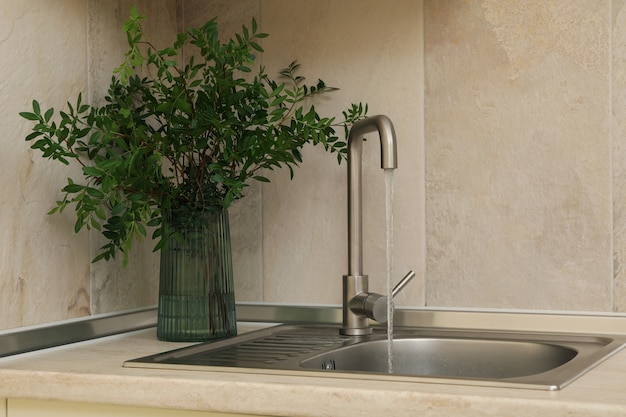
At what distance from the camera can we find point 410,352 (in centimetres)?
140

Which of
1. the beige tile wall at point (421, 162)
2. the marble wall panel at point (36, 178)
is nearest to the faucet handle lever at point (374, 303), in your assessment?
the beige tile wall at point (421, 162)

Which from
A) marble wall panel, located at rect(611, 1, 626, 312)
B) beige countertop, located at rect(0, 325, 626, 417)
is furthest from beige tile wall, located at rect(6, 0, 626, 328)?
beige countertop, located at rect(0, 325, 626, 417)

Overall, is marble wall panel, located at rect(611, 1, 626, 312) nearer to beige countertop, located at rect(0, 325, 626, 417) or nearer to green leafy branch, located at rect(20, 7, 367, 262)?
beige countertop, located at rect(0, 325, 626, 417)

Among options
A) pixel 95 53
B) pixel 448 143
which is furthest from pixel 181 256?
pixel 448 143

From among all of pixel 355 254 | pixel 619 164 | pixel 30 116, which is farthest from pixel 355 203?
pixel 30 116

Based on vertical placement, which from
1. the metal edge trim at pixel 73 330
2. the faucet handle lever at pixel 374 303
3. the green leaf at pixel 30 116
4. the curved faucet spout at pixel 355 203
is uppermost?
the green leaf at pixel 30 116

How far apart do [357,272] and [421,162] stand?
0.76 ft

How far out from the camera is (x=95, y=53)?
149cm

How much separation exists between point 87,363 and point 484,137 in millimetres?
756

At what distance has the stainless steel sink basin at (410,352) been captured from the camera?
3.85ft

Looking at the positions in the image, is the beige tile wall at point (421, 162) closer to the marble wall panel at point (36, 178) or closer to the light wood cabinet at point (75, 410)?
the marble wall panel at point (36, 178)

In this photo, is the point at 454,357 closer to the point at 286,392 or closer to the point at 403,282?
the point at 403,282

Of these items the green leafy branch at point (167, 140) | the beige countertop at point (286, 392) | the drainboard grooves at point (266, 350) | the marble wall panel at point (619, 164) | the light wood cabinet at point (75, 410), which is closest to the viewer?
the beige countertop at point (286, 392)

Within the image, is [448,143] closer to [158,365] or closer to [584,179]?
[584,179]
